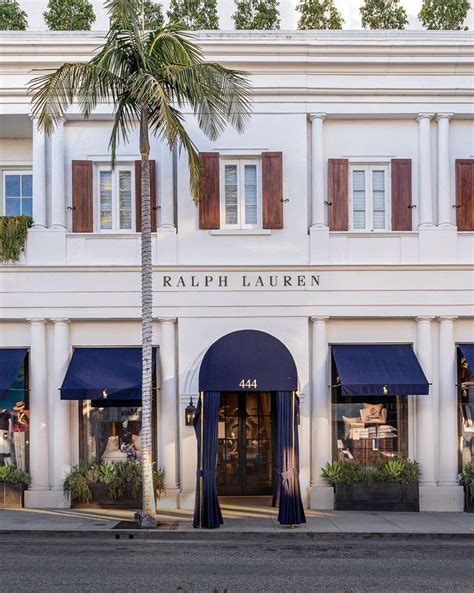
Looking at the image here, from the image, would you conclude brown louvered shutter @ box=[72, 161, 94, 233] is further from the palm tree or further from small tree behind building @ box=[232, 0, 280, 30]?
small tree behind building @ box=[232, 0, 280, 30]

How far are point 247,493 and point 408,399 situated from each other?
14.2 ft

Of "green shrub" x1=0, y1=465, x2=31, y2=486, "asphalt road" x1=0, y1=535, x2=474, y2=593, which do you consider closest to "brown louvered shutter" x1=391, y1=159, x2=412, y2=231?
"asphalt road" x1=0, y1=535, x2=474, y2=593

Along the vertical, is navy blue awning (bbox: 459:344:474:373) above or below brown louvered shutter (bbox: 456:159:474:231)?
below

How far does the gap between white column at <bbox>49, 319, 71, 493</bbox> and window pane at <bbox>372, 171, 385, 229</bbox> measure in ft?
24.4

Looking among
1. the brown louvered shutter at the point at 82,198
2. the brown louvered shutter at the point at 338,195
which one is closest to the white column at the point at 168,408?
the brown louvered shutter at the point at 82,198

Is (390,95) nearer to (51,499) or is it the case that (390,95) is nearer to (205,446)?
(205,446)

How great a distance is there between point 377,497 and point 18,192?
11.0 m

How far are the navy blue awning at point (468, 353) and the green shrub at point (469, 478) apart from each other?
7.06ft

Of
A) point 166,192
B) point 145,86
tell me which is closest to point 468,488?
point 166,192

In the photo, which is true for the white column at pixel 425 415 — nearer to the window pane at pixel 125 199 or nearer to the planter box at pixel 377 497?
the planter box at pixel 377 497

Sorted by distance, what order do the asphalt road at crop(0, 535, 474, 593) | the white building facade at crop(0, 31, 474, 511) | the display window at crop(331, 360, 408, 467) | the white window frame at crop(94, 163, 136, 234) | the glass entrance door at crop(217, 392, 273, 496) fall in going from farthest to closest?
1. the glass entrance door at crop(217, 392, 273, 496)
2. the white window frame at crop(94, 163, 136, 234)
3. the display window at crop(331, 360, 408, 467)
4. the white building facade at crop(0, 31, 474, 511)
5. the asphalt road at crop(0, 535, 474, 593)

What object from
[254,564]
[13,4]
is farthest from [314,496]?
[13,4]

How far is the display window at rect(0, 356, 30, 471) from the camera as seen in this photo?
15.5 metres

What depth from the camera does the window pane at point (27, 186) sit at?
1681 centimetres
